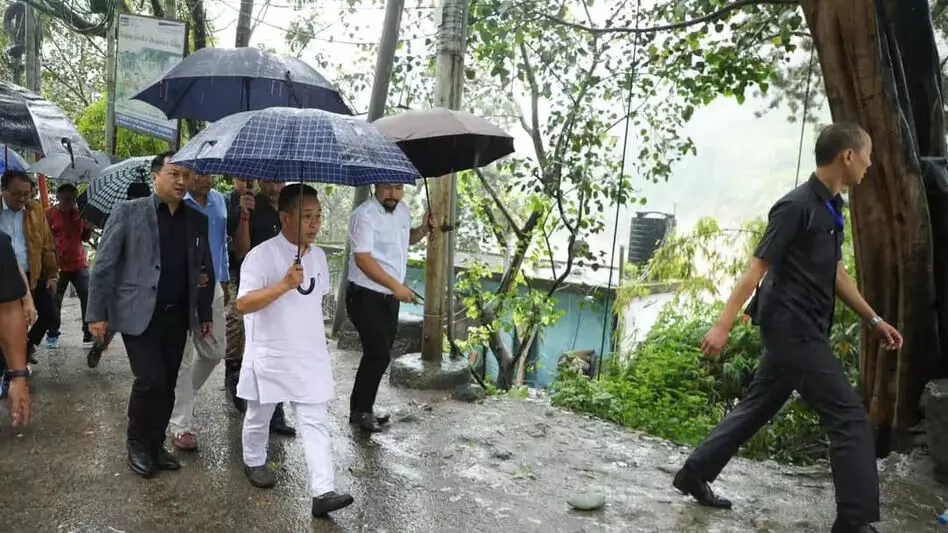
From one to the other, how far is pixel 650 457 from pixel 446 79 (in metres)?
3.37

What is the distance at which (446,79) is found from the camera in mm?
5859

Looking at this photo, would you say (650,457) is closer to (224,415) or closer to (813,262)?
(813,262)

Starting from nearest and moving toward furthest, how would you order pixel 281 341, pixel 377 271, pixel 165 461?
pixel 281 341
pixel 165 461
pixel 377 271

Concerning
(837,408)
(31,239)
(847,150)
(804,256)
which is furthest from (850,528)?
(31,239)

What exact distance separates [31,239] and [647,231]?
1301cm

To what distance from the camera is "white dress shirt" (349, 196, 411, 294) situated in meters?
4.30

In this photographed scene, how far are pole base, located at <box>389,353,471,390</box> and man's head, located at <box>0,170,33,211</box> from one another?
3231 mm

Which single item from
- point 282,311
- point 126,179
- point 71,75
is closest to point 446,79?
point 126,179

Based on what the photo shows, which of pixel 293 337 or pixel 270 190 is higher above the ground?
pixel 270 190

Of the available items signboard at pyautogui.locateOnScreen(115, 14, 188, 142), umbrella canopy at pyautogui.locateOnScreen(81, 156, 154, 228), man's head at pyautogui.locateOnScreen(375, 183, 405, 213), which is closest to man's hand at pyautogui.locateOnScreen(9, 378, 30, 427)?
man's head at pyautogui.locateOnScreen(375, 183, 405, 213)

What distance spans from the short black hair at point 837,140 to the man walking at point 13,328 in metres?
3.52

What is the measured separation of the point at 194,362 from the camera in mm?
4434

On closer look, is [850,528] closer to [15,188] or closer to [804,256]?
[804,256]

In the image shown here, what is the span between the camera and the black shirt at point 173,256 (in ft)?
12.5
